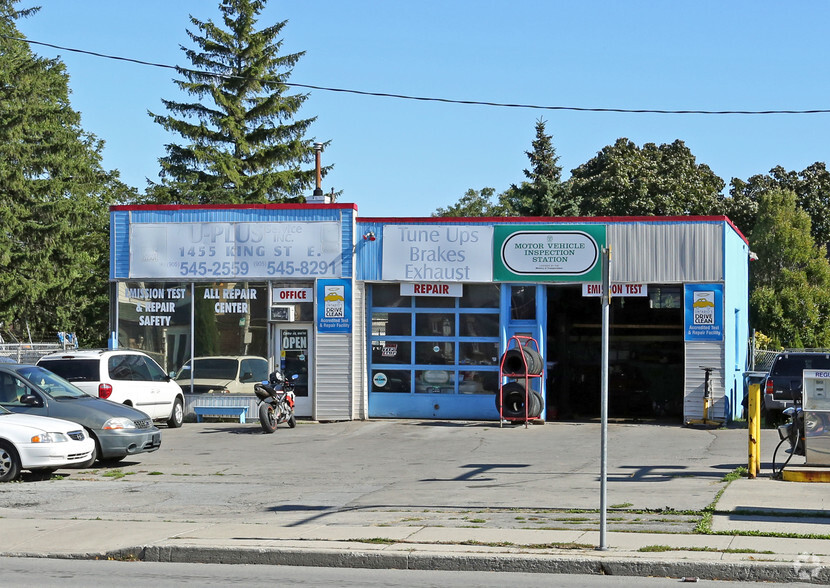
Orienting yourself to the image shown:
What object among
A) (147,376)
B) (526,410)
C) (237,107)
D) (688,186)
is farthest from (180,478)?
(688,186)

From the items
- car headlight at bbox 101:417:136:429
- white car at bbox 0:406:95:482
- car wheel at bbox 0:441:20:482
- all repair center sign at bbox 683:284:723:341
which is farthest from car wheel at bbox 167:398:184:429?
all repair center sign at bbox 683:284:723:341

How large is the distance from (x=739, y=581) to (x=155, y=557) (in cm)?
536

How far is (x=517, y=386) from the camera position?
73.4 ft

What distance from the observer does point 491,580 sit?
Answer: 911 centimetres

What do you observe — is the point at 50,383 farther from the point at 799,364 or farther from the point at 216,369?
the point at 799,364

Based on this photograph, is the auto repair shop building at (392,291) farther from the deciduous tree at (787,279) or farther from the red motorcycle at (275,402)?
the deciduous tree at (787,279)

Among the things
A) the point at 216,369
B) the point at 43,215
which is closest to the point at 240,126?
the point at 43,215

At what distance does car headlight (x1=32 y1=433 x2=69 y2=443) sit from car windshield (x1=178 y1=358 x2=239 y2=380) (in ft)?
30.9

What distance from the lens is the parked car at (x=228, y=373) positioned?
24.4 m

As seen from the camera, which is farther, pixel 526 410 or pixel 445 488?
pixel 526 410

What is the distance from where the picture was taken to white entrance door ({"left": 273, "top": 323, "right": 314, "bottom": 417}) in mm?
24297

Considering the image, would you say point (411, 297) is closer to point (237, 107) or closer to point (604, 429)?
point (604, 429)

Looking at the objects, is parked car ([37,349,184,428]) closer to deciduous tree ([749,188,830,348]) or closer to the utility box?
the utility box

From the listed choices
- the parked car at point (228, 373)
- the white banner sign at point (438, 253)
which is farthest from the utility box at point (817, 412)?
the parked car at point (228, 373)
